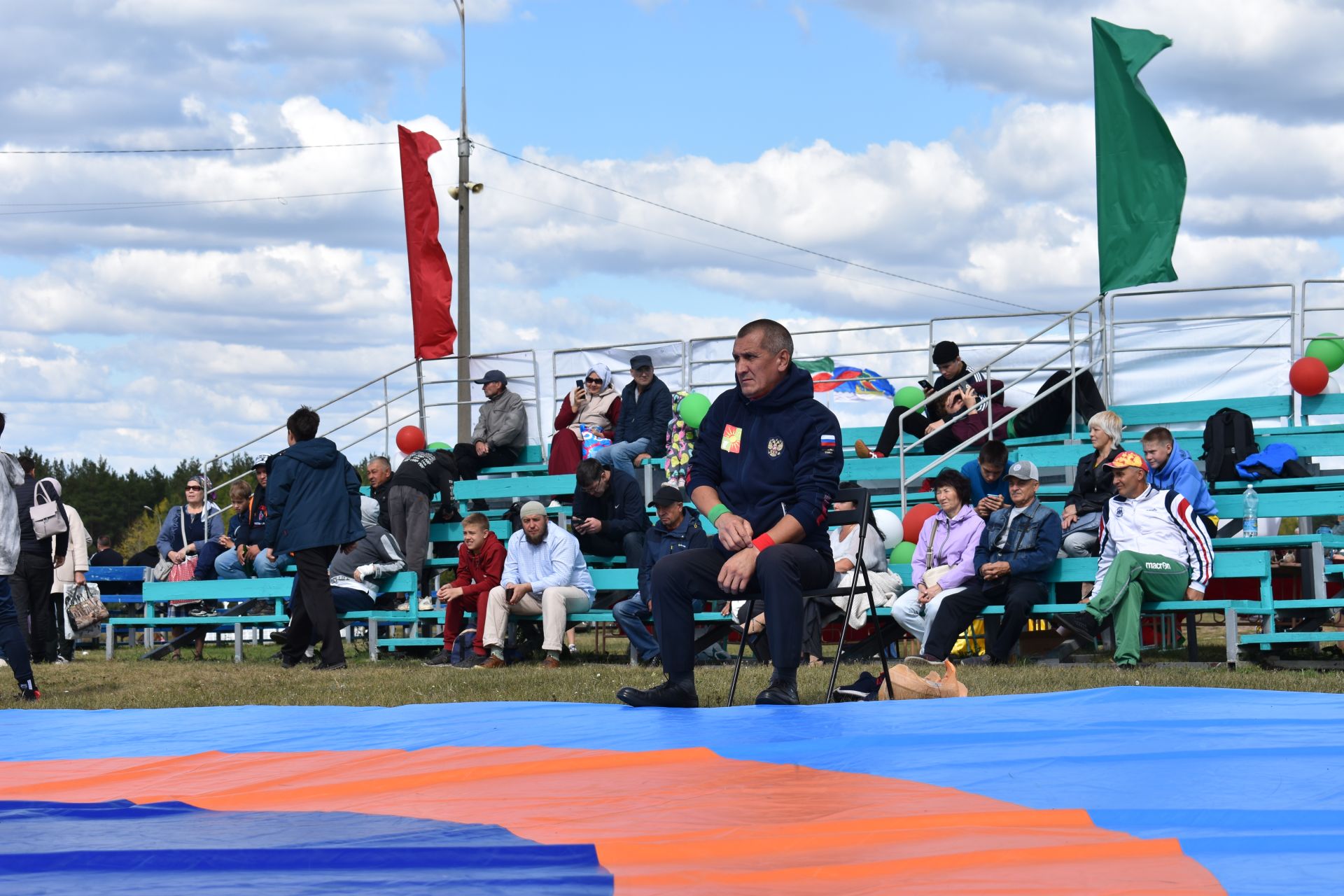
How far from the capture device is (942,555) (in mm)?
9938

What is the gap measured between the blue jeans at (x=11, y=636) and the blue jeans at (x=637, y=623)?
13.3 feet

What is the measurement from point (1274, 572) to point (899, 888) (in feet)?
28.7

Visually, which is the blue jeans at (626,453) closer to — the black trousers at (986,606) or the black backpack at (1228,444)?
the black trousers at (986,606)

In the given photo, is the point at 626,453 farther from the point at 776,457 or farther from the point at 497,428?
the point at 776,457

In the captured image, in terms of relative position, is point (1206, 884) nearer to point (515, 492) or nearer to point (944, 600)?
point (944, 600)

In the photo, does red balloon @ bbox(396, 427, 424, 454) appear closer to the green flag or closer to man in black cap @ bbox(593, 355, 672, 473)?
man in black cap @ bbox(593, 355, 672, 473)

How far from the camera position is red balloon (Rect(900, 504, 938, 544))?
36.8 ft

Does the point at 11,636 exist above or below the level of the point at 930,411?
below

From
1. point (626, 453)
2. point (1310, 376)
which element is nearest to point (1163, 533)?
point (1310, 376)

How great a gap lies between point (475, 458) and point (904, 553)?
6302 mm

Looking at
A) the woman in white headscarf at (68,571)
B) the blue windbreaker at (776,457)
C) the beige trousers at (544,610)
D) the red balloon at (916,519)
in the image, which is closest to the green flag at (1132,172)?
the red balloon at (916,519)

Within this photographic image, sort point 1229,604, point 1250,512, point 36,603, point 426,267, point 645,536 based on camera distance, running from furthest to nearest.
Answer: point 426,267 → point 36,603 → point 645,536 → point 1250,512 → point 1229,604

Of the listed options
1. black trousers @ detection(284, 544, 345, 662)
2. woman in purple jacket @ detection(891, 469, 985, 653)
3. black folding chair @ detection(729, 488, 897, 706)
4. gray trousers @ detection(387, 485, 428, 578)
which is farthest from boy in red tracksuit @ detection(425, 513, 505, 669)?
black folding chair @ detection(729, 488, 897, 706)

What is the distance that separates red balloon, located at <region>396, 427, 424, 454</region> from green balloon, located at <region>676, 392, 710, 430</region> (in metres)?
5.23
